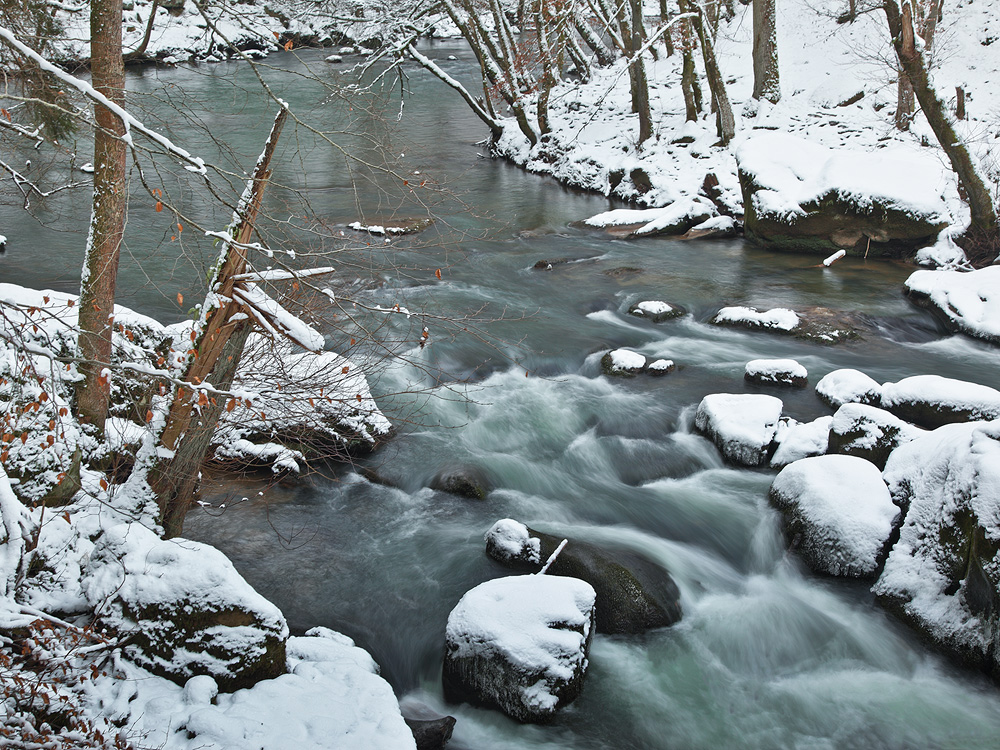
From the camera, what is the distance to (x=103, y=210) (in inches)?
211

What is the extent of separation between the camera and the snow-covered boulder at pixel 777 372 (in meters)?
9.11

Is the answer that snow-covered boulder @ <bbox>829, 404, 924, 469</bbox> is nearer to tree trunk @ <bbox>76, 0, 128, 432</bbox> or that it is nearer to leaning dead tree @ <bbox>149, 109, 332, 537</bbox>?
leaning dead tree @ <bbox>149, 109, 332, 537</bbox>

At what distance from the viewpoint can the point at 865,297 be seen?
1155cm

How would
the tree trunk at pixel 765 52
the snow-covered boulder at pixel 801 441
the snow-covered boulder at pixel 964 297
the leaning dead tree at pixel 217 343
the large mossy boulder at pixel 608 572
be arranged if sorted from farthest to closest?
the tree trunk at pixel 765 52
the snow-covered boulder at pixel 964 297
the snow-covered boulder at pixel 801 441
the large mossy boulder at pixel 608 572
the leaning dead tree at pixel 217 343

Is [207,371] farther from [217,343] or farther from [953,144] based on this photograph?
[953,144]

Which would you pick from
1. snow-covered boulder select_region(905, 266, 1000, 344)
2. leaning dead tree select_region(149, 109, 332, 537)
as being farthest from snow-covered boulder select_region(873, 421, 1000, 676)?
snow-covered boulder select_region(905, 266, 1000, 344)

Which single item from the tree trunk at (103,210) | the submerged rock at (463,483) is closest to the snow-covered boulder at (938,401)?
the submerged rock at (463,483)

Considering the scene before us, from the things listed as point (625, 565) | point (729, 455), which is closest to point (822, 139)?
point (729, 455)

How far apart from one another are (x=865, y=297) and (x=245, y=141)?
13877 millimetres

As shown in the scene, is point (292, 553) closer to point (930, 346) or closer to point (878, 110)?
point (930, 346)

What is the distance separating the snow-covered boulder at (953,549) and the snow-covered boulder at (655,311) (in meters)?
5.35

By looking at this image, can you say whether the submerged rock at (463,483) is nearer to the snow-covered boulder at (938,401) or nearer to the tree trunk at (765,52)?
the snow-covered boulder at (938,401)

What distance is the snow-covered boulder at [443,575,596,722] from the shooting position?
4.85 m

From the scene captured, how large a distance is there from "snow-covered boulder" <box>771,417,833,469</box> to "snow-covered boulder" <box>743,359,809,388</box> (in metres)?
1.33
